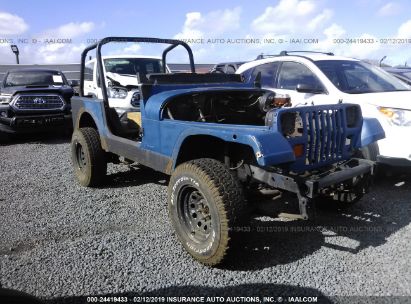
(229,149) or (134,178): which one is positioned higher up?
(229,149)

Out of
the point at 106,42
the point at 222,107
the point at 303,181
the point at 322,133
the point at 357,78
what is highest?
the point at 106,42

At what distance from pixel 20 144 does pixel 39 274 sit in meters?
6.78

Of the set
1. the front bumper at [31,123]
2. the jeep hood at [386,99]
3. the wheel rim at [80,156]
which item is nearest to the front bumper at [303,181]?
the jeep hood at [386,99]

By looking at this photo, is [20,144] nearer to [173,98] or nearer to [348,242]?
[173,98]

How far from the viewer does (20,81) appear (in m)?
9.86

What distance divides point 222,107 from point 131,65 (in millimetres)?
5959

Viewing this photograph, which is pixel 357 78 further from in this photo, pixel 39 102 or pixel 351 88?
pixel 39 102

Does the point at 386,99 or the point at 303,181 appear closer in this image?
the point at 303,181

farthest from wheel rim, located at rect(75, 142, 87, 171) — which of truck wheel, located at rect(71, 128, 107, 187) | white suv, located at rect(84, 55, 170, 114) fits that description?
white suv, located at rect(84, 55, 170, 114)

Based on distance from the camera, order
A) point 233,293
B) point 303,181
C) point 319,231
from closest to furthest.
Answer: point 233,293, point 303,181, point 319,231

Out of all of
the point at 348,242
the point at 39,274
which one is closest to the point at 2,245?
the point at 39,274

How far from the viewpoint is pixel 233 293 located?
286cm

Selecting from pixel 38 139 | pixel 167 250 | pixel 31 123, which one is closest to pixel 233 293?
pixel 167 250

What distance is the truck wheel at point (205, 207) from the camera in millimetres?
3029
